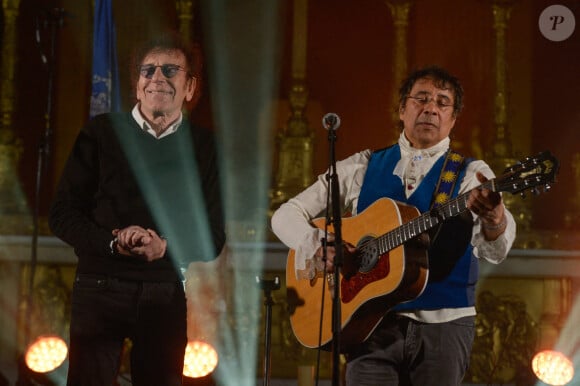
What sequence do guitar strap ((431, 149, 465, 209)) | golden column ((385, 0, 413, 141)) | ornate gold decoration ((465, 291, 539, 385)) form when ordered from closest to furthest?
guitar strap ((431, 149, 465, 209)), ornate gold decoration ((465, 291, 539, 385)), golden column ((385, 0, 413, 141))

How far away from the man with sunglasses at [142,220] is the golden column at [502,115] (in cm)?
448

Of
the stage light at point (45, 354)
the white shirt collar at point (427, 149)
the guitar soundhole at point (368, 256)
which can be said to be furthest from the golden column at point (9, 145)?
the white shirt collar at point (427, 149)

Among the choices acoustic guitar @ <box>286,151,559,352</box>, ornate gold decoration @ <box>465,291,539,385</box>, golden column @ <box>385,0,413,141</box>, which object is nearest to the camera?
acoustic guitar @ <box>286,151,559,352</box>

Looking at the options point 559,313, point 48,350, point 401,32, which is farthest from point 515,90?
point 48,350

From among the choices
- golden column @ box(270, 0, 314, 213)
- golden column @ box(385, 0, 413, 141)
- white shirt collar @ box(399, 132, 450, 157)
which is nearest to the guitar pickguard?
white shirt collar @ box(399, 132, 450, 157)

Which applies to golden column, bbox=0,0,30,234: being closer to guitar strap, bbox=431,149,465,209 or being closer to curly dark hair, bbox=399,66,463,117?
curly dark hair, bbox=399,66,463,117

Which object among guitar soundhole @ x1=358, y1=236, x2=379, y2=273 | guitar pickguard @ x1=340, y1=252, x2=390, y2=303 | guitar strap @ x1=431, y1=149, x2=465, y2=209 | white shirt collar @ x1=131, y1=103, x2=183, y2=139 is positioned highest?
white shirt collar @ x1=131, y1=103, x2=183, y2=139

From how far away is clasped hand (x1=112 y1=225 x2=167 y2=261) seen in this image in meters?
2.81

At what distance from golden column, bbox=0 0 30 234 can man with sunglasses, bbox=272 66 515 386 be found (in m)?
4.29

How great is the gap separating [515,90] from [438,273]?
492 cm

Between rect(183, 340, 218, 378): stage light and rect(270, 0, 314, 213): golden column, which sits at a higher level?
rect(270, 0, 314, 213): golden column

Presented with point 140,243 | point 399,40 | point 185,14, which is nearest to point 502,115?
point 399,40

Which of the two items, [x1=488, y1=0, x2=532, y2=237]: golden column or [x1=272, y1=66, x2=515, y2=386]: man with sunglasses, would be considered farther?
[x1=488, y1=0, x2=532, y2=237]: golden column

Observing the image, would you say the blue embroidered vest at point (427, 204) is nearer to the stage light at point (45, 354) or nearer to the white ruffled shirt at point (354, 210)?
the white ruffled shirt at point (354, 210)
